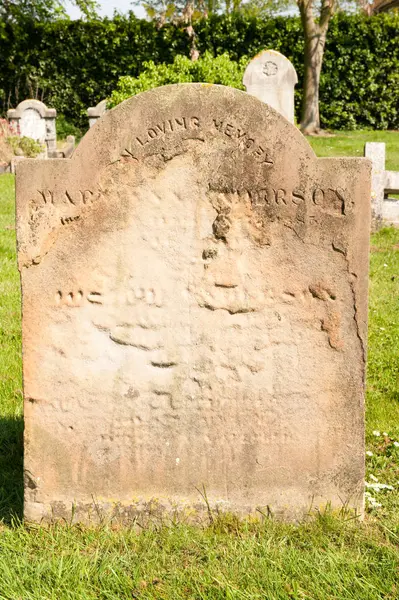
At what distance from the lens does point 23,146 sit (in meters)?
14.4

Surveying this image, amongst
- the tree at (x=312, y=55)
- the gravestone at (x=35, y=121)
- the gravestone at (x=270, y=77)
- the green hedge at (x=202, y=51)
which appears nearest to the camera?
the gravestone at (x=270, y=77)

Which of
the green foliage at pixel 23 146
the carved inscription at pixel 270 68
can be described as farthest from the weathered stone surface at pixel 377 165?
the green foliage at pixel 23 146

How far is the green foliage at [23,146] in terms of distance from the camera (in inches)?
564

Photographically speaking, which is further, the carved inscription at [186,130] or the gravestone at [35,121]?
the gravestone at [35,121]

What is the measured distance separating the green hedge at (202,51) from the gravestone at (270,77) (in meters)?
6.01

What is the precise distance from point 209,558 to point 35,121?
14.8 m

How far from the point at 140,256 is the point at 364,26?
60.2ft

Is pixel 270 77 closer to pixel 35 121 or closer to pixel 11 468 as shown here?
pixel 35 121

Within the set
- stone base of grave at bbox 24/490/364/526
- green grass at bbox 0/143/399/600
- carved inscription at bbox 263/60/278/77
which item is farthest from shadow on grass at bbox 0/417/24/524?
carved inscription at bbox 263/60/278/77

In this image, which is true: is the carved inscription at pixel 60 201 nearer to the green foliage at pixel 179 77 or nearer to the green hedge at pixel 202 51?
the green foliage at pixel 179 77

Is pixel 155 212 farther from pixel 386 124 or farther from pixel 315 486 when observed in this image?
pixel 386 124

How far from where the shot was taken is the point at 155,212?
279 centimetres

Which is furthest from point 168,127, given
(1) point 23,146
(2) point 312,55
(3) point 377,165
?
(2) point 312,55

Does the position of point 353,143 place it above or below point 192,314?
above
